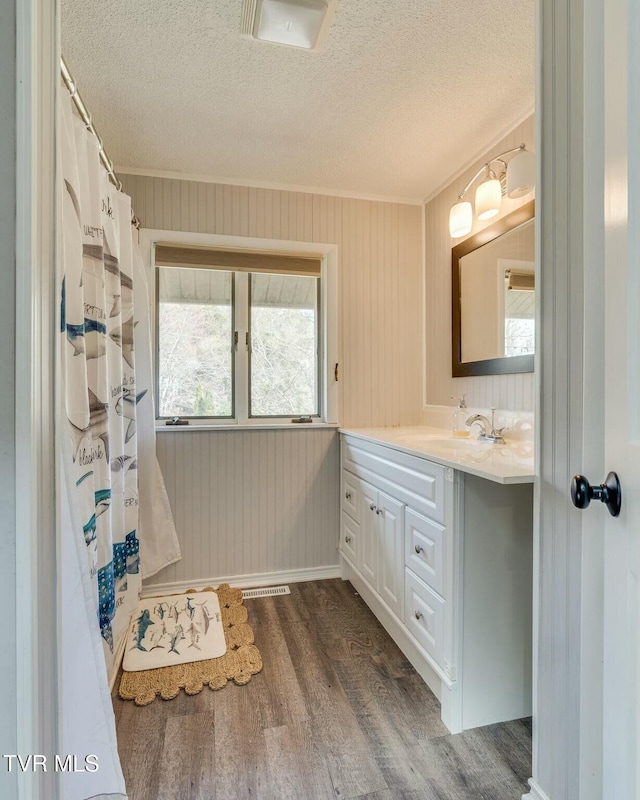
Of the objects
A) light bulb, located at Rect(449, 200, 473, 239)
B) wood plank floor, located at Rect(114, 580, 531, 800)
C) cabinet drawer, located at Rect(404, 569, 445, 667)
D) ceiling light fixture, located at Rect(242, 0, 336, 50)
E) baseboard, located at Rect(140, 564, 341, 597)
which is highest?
ceiling light fixture, located at Rect(242, 0, 336, 50)

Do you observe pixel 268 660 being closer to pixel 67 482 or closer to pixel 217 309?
pixel 67 482

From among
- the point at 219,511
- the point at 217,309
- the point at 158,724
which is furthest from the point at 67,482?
the point at 217,309

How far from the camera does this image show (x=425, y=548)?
1.53m

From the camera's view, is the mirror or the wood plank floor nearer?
the wood plank floor

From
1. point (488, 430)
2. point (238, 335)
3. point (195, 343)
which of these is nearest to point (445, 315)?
point (488, 430)

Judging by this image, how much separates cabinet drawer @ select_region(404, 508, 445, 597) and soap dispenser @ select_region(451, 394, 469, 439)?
0.69 metres

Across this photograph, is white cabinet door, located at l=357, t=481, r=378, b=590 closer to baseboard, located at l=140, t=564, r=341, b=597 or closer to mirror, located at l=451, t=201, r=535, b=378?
baseboard, located at l=140, t=564, r=341, b=597

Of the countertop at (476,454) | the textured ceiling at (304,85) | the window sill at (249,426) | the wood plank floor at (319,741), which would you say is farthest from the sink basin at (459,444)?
the textured ceiling at (304,85)

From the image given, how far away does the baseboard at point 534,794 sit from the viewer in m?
1.05

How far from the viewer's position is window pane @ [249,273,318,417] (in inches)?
98.5

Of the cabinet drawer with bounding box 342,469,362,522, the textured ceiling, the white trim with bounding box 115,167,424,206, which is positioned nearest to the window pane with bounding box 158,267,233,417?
the white trim with bounding box 115,167,424,206

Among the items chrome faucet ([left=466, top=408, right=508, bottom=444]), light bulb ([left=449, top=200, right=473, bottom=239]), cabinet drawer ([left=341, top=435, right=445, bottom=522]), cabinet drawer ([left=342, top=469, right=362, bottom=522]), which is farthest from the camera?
cabinet drawer ([left=342, top=469, right=362, bottom=522])

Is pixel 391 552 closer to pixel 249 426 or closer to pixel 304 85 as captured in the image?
pixel 249 426

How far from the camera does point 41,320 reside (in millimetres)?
808
